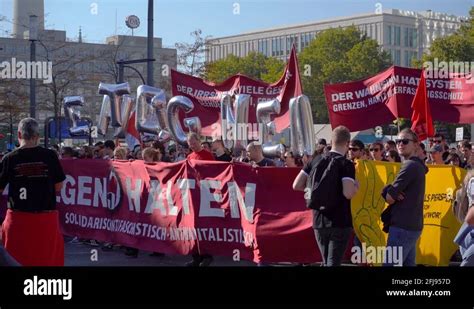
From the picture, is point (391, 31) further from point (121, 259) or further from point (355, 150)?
point (121, 259)

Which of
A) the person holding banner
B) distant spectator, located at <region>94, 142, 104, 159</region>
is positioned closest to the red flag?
distant spectator, located at <region>94, 142, 104, 159</region>

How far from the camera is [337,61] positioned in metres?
84.6

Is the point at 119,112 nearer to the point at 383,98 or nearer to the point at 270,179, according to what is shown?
the point at 383,98

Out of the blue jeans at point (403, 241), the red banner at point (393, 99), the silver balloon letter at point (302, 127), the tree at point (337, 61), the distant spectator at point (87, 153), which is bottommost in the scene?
the blue jeans at point (403, 241)

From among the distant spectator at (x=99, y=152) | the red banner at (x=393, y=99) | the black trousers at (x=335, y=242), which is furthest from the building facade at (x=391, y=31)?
the black trousers at (x=335, y=242)

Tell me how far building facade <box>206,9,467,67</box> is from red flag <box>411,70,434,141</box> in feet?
249

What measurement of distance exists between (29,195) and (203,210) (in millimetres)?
3506

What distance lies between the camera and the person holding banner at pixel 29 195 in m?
7.83

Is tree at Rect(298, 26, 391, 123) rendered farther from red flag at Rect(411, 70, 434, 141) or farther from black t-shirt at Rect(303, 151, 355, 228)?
black t-shirt at Rect(303, 151, 355, 228)

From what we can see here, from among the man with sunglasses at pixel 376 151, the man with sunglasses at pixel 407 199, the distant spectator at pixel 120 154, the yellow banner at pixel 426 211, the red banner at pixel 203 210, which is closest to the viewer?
the man with sunglasses at pixel 407 199

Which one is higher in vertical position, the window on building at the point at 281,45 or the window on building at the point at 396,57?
the window on building at the point at 281,45

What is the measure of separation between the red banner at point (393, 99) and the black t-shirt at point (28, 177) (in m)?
8.13

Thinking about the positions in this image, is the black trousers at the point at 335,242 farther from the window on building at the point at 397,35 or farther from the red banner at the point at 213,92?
the window on building at the point at 397,35
